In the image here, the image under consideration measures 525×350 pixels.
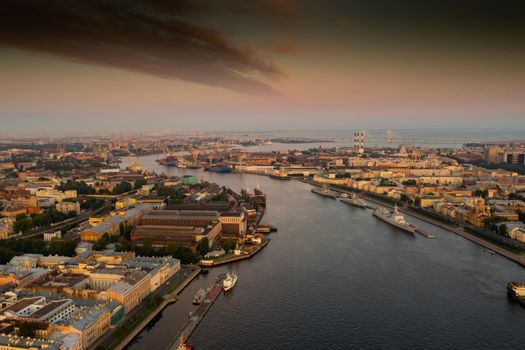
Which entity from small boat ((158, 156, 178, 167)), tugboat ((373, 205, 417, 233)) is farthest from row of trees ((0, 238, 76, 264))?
small boat ((158, 156, 178, 167))

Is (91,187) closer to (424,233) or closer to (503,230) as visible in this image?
(424,233)

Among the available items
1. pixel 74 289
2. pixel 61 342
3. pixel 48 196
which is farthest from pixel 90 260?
pixel 48 196

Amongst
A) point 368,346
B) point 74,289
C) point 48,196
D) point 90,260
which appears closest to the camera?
point 368,346

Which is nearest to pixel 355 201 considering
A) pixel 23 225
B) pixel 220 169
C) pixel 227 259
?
pixel 227 259

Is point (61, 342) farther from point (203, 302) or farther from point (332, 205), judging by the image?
point (332, 205)

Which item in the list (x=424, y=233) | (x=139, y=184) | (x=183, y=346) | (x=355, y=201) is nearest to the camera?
(x=183, y=346)

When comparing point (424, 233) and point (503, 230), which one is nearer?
point (503, 230)
